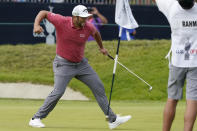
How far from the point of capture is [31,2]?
80.6 feet

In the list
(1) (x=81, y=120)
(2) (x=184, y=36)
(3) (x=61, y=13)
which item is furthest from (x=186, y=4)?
(3) (x=61, y=13)

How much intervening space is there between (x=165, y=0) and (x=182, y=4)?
354 mm

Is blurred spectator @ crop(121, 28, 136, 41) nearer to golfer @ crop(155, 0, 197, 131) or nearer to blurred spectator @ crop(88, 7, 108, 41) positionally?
blurred spectator @ crop(88, 7, 108, 41)

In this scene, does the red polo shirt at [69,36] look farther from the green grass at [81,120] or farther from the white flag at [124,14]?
the green grass at [81,120]

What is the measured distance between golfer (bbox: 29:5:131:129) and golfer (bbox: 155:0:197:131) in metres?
2.96

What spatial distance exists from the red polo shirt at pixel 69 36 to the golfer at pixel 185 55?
9.96ft

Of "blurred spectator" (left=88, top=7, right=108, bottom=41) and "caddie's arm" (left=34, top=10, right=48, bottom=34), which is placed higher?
"caddie's arm" (left=34, top=10, right=48, bottom=34)

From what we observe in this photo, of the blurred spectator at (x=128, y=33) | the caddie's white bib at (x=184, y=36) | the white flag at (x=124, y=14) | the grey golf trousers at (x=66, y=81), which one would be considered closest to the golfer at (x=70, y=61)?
the grey golf trousers at (x=66, y=81)

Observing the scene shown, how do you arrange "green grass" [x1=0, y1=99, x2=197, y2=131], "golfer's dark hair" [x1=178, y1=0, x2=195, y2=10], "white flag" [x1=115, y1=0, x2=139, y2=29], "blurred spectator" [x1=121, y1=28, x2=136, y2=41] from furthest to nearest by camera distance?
"blurred spectator" [x1=121, y1=28, x2=136, y2=41]
"white flag" [x1=115, y1=0, x2=139, y2=29]
"green grass" [x1=0, y1=99, x2=197, y2=131]
"golfer's dark hair" [x1=178, y1=0, x2=195, y2=10]

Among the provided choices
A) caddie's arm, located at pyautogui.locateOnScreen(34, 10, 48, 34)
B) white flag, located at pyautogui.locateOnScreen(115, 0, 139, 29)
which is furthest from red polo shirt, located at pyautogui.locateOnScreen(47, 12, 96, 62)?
white flag, located at pyautogui.locateOnScreen(115, 0, 139, 29)

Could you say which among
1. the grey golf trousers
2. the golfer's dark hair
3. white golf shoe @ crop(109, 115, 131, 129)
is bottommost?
white golf shoe @ crop(109, 115, 131, 129)

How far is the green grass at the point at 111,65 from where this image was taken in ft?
78.3

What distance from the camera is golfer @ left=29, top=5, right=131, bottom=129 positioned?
41.7 ft

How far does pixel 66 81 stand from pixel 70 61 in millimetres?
339
